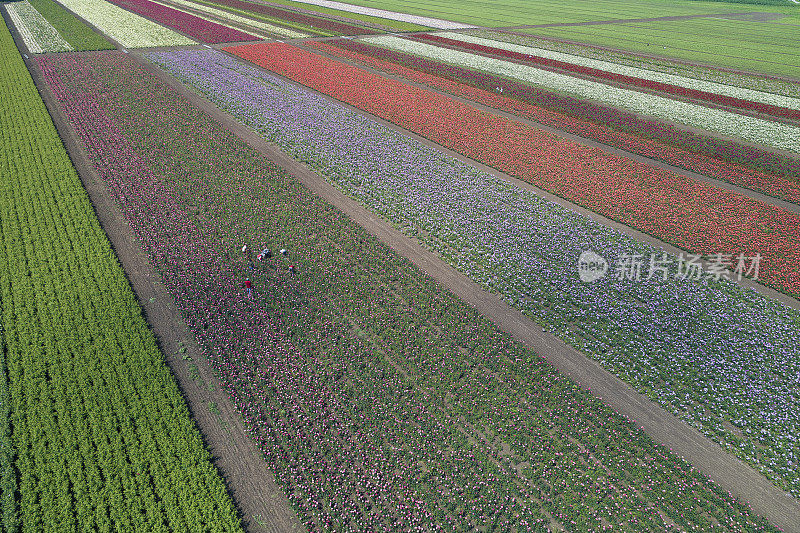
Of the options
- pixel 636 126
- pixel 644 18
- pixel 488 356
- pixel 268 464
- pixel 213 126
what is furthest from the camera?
pixel 644 18

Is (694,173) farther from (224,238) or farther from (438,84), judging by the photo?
(224,238)

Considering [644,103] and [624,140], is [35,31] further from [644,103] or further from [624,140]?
[644,103]

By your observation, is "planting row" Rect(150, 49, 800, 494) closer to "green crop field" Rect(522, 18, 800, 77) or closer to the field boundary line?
the field boundary line

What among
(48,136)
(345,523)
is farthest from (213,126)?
(345,523)

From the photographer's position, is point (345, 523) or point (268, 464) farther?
point (268, 464)

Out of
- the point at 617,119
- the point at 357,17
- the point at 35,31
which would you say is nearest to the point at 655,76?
the point at 617,119

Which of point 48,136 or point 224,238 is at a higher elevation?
point 48,136

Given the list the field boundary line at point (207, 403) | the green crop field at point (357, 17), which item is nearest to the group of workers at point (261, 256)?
the field boundary line at point (207, 403)

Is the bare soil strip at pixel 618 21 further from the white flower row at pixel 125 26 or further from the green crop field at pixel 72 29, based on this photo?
the green crop field at pixel 72 29
